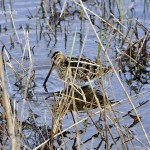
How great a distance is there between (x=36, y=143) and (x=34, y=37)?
288cm

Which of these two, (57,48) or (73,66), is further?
(57,48)

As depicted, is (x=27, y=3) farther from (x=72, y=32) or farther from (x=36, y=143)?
(x=36, y=143)

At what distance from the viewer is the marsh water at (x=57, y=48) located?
18.0 feet

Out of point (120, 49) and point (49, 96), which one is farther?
point (120, 49)

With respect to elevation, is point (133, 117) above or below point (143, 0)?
below

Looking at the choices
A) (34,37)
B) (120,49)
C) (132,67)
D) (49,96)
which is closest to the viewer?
(49,96)

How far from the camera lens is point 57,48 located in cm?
727

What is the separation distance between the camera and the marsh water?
5473mm

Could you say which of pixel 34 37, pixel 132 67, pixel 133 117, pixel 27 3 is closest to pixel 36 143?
pixel 133 117

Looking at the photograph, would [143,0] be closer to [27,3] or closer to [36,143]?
[27,3]

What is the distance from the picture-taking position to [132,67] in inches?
259

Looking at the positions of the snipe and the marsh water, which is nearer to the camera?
the marsh water

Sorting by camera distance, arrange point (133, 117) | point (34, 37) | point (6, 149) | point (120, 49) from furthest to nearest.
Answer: point (34, 37) < point (120, 49) < point (133, 117) < point (6, 149)

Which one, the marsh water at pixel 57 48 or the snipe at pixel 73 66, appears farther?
the snipe at pixel 73 66
